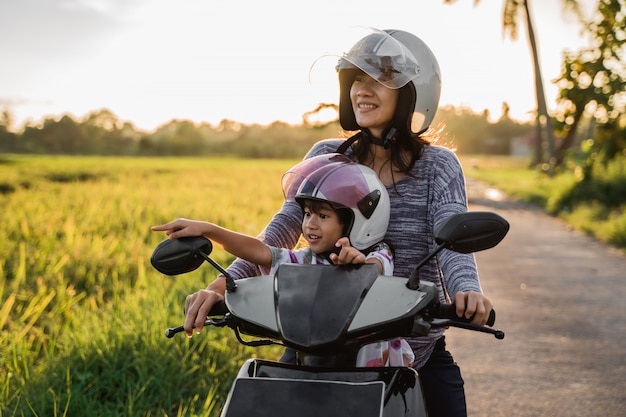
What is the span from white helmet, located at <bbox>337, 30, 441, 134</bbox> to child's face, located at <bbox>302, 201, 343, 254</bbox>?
1.74 feet

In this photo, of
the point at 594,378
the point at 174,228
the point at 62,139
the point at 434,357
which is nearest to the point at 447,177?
the point at 434,357

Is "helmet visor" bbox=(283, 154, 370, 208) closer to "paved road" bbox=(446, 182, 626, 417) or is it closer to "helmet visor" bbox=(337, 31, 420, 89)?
"helmet visor" bbox=(337, 31, 420, 89)

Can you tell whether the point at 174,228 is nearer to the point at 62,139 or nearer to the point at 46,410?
the point at 46,410

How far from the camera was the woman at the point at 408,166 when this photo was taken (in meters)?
2.36

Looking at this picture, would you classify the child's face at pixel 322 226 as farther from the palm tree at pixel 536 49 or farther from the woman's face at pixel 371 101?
the palm tree at pixel 536 49

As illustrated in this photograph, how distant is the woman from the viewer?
2363mm

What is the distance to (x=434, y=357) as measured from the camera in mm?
2496

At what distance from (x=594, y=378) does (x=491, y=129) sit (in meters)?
102

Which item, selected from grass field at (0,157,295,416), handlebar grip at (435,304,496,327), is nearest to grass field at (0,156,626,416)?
grass field at (0,157,295,416)

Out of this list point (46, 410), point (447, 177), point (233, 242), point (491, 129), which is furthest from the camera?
point (491, 129)

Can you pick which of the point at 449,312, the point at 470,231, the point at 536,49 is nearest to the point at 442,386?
the point at 449,312

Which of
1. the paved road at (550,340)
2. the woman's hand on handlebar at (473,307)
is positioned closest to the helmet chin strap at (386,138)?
the woman's hand on handlebar at (473,307)

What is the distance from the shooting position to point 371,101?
250cm

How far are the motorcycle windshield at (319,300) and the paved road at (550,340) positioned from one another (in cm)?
284
